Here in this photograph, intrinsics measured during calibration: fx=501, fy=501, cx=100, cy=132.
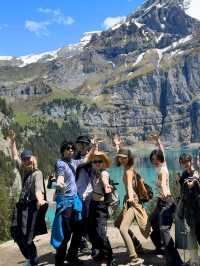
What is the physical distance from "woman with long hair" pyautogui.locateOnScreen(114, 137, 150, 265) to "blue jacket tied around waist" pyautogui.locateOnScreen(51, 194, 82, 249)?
1123 mm

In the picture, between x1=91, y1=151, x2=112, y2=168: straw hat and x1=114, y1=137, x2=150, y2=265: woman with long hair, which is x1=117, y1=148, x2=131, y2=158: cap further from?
x1=91, y1=151, x2=112, y2=168: straw hat

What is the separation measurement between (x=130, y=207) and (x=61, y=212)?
5.77 ft

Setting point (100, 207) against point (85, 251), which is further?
point (85, 251)

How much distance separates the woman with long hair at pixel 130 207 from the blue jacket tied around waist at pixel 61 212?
44.2 inches

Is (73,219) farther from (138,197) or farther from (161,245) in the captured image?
(161,245)

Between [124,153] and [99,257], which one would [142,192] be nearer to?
[124,153]

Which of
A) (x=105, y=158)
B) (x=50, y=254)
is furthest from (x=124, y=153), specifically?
(x=50, y=254)

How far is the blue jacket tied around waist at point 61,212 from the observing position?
40.8 ft

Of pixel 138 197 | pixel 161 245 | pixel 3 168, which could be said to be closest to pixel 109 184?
pixel 138 197

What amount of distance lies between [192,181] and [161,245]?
308cm

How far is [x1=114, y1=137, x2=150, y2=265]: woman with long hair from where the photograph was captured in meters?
12.6

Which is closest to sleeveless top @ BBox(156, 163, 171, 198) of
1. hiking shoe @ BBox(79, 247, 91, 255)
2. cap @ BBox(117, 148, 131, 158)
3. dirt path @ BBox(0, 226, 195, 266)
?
cap @ BBox(117, 148, 131, 158)

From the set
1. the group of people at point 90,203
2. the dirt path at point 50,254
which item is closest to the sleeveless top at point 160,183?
the group of people at point 90,203

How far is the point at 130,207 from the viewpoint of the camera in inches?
502
